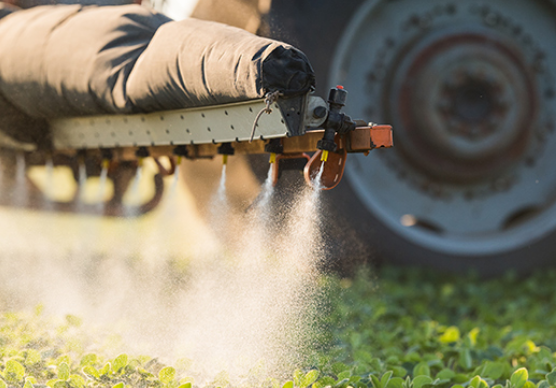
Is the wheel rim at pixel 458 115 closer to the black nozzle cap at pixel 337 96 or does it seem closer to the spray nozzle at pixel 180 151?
the spray nozzle at pixel 180 151

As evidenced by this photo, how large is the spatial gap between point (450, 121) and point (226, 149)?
1.19 m

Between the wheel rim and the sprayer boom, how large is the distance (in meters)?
0.84

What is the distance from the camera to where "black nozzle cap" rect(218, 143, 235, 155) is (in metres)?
1.52

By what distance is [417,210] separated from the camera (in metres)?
2.46

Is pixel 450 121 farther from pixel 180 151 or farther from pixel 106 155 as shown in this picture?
pixel 106 155

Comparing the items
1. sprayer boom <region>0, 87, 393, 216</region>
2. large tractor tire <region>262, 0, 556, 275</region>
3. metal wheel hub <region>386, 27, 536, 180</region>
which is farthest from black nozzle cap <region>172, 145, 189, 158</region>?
metal wheel hub <region>386, 27, 536, 180</region>

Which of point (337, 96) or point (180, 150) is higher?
point (337, 96)

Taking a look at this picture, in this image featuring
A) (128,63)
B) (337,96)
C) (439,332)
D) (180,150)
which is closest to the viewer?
(337,96)

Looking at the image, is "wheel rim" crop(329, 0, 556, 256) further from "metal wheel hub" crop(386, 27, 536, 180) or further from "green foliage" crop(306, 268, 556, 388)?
"green foliage" crop(306, 268, 556, 388)

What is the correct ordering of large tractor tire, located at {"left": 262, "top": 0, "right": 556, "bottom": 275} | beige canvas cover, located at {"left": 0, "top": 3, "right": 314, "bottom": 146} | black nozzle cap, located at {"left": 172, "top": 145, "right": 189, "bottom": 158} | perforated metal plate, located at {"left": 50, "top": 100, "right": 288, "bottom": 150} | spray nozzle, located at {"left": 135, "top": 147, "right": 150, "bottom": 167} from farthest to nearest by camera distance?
large tractor tire, located at {"left": 262, "top": 0, "right": 556, "bottom": 275}
spray nozzle, located at {"left": 135, "top": 147, "right": 150, "bottom": 167}
black nozzle cap, located at {"left": 172, "top": 145, "right": 189, "bottom": 158}
perforated metal plate, located at {"left": 50, "top": 100, "right": 288, "bottom": 150}
beige canvas cover, located at {"left": 0, "top": 3, "right": 314, "bottom": 146}

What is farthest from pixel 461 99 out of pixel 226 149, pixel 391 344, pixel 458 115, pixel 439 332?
pixel 226 149

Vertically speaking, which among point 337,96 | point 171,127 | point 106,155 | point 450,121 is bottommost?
point 106,155

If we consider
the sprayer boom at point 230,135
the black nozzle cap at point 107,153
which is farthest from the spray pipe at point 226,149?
the black nozzle cap at point 107,153

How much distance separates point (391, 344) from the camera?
1.72 m
